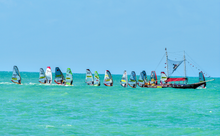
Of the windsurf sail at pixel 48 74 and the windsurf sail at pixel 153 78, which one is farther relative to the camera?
the windsurf sail at pixel 153 78

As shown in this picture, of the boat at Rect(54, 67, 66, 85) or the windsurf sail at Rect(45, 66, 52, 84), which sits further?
the windsurf sail at Rect(45, 66, 52, 84)

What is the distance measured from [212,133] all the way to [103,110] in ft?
57.3

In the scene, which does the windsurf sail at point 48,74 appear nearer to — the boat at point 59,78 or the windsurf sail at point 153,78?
the boat at point 59,78

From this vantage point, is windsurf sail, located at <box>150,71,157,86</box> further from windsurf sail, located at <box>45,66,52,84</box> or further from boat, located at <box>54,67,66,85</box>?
windsurf sail, located at <box>45,66,52,84</box>

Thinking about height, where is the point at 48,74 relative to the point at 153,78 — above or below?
above

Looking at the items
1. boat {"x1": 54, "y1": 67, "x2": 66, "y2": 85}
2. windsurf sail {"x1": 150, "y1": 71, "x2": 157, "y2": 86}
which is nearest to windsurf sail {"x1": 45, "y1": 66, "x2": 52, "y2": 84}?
A: boat {"x1": 54, "y1": 67, "x2": 66, "y2": 85}

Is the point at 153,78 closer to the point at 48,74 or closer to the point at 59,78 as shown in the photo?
the point at 59,78

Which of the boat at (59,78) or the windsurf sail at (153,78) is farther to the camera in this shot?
the windsurf sail at (153,78)

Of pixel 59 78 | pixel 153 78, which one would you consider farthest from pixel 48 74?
pixel 153 78

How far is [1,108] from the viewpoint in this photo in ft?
138

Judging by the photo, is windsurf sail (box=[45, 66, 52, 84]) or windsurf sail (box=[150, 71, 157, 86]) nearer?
windsurf sail (box=[45, 66, 52, 84])

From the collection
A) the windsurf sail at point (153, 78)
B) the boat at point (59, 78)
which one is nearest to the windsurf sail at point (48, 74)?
the boat at point (59, 78)

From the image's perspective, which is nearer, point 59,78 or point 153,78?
point 59,78

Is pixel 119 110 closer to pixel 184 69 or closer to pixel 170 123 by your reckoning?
pixel 170 123
